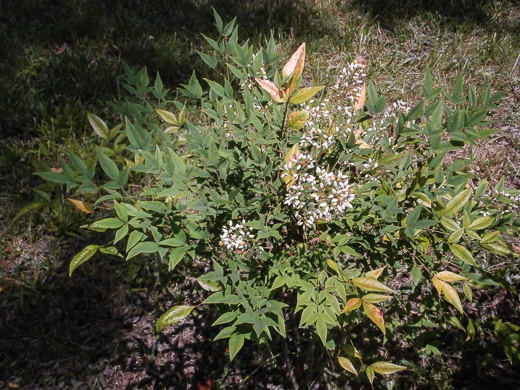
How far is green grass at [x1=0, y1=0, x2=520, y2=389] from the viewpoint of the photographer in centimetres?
273

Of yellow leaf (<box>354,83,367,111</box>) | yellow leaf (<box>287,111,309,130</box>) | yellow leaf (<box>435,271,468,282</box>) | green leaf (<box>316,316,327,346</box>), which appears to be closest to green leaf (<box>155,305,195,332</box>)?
green leaf (<box>316,316,327,346</box>)

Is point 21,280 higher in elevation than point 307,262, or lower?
lower

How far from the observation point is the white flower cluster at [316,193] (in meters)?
1.48

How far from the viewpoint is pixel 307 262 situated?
162 centimetres

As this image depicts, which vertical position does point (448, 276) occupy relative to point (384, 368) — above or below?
above

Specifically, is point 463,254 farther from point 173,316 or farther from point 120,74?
point 120,74

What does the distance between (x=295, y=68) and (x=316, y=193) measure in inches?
15.1

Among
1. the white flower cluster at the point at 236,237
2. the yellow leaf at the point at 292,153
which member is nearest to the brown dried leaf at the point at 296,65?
the yellow leaf at the point at 292,153

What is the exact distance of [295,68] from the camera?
1571 mm

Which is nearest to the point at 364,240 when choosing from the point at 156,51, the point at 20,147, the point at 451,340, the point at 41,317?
the point at 451,340

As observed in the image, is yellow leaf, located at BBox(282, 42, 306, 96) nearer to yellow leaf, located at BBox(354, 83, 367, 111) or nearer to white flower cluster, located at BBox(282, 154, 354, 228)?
white flower cluster, located at BBox(282, 154, 354, 228)

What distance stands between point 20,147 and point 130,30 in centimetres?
144

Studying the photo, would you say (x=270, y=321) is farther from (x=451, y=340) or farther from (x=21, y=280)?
(x=21, y=280)

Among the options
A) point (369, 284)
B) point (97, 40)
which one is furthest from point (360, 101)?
point (97, 40)
